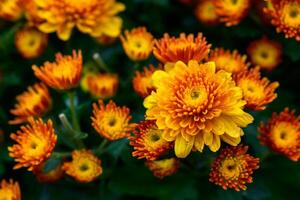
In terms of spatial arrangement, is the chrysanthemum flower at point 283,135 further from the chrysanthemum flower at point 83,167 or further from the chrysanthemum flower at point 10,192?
the chrysanthemum flower at point 10,192

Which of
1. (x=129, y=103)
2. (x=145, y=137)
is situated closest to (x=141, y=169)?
(x=129, y=103)

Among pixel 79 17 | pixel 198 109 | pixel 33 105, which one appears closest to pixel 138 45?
pixel 79 17

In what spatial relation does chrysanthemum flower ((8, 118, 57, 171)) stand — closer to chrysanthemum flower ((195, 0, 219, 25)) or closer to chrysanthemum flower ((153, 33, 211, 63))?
chrysanthemum flower ((153, 33, 211, 63))

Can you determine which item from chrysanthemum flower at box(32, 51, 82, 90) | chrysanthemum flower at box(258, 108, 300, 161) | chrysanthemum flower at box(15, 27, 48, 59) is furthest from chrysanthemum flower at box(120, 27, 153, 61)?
chrysanthemum flower at box(258, 108, 300, 161)

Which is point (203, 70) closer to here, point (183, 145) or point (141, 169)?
point (183, 145)

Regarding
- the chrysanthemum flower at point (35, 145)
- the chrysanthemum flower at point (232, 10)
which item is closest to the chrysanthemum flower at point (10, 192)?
the chrysanthemum flower at point (35, 145)

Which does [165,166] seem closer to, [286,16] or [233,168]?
[233,168]
